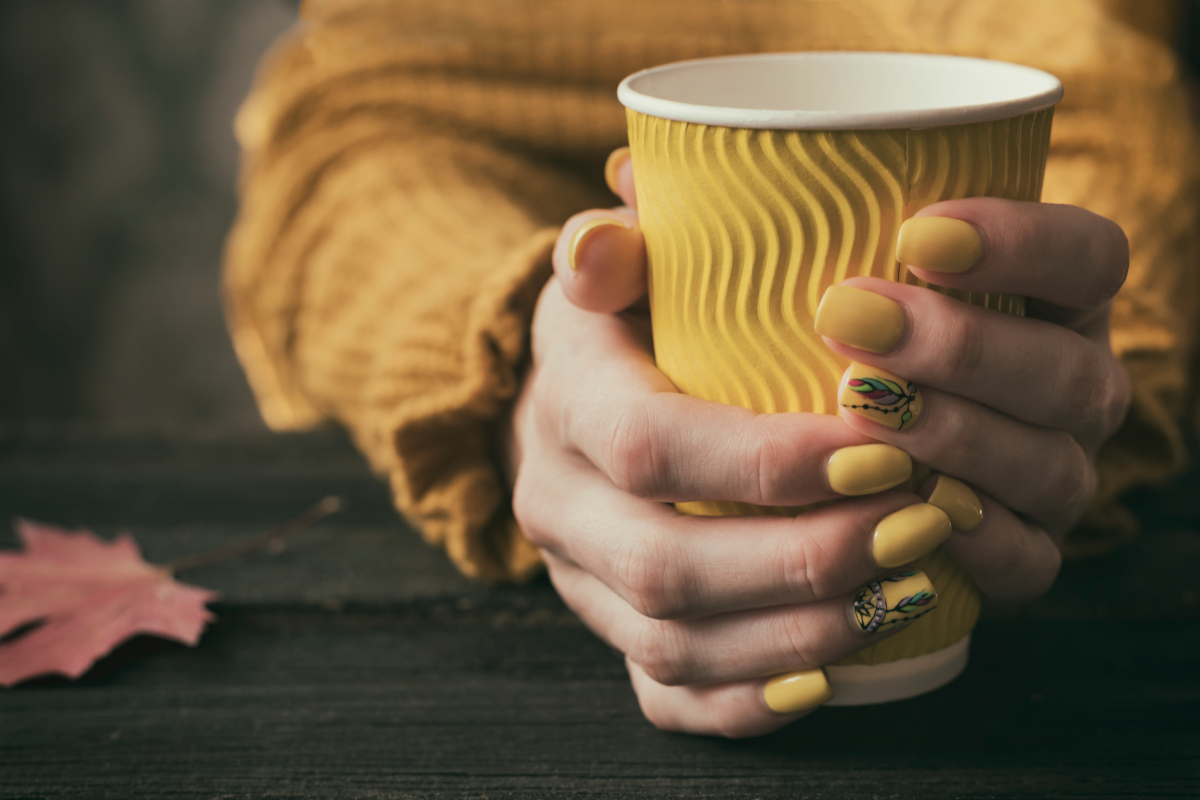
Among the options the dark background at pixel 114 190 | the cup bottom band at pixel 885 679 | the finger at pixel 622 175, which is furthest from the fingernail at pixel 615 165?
the dark background at pixel 114 190

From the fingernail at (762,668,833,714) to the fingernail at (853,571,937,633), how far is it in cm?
4

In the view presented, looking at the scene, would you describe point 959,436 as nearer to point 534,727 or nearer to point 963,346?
point 963,346

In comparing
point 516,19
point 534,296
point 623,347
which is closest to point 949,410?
point 623,347

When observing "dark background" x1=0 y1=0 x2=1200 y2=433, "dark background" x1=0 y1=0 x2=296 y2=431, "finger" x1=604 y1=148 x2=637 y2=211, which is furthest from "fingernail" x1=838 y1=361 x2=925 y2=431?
"dark background" x1=0 y1=0 x2=1200 y2=433

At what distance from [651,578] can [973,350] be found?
0.19m

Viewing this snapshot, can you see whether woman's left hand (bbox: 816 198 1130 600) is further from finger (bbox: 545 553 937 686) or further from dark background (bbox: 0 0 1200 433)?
dark background (bbox: 0 0 1200 433)

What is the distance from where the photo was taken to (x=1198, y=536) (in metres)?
0.69

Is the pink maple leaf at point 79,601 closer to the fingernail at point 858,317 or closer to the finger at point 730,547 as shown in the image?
the finger at point 730,547

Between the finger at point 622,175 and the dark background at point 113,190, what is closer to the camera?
the finger at point 622,175

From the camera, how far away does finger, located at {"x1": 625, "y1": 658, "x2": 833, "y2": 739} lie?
460 mm

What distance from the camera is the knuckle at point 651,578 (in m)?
0.46

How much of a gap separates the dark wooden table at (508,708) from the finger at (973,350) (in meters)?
0.17

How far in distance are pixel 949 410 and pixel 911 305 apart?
61mm

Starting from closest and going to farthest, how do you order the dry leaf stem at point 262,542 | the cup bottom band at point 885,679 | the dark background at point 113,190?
the cup bottom band at point 885,679
the dry leaf stem at point 262,542
the dark background at point 113,190
